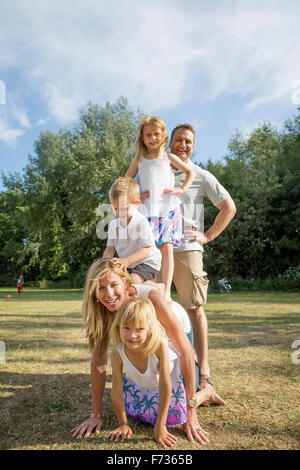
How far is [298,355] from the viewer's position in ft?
15.3

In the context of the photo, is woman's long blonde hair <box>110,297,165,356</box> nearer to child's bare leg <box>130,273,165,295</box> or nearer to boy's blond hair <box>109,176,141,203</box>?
child's bare leg <box>130,273,165,295</box>

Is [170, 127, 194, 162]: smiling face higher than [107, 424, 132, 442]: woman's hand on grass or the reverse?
higher

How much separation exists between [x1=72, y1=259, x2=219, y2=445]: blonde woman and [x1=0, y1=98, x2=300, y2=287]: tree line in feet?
27.4

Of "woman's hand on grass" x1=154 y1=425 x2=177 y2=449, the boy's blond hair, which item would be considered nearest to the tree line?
the boy's blond hair

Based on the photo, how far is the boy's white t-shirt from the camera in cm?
293

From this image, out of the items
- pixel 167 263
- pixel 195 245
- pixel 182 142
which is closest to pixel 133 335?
pixel 167 263

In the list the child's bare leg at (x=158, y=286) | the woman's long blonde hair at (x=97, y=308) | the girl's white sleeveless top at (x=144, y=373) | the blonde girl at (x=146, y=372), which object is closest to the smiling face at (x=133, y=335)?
the blonde girl at (x=146, y=372)

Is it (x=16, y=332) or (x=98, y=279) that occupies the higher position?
(x=98, y=279)

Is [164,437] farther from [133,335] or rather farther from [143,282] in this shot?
[143,282]

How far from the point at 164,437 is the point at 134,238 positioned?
4.70 feet

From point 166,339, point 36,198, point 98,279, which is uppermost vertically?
point 36,198

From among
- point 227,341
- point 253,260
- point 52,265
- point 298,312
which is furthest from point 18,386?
point 52,265
